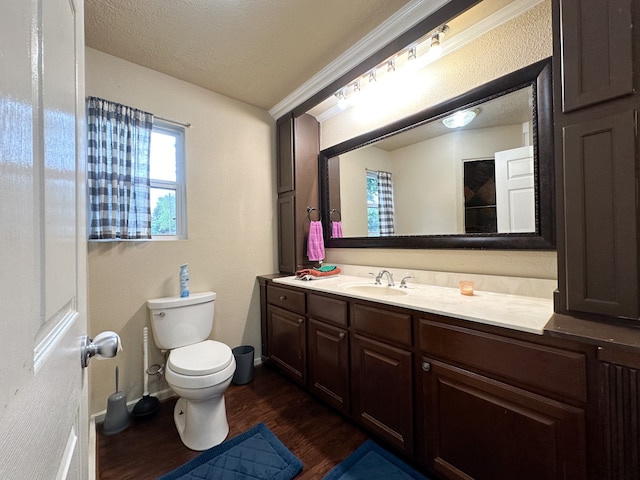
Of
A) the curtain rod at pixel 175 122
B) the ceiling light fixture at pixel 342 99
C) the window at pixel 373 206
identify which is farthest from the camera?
the window at pixel 373 206

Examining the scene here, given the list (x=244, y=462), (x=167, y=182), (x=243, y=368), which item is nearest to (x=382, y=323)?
(x=244, y=462)

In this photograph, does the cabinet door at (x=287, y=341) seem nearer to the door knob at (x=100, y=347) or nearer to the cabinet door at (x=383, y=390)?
the cabinet door at (x=383, y=390)

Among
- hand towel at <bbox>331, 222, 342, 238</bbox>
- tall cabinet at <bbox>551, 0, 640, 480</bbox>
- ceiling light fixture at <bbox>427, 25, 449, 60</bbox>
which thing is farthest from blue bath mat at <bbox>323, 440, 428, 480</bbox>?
ceiling light fixture at <bbox>427, 25, 449, 60</bbox>

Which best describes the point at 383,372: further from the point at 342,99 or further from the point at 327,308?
the point at 342,99

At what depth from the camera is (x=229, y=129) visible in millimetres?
2311

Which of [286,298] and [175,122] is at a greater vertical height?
[175,122]

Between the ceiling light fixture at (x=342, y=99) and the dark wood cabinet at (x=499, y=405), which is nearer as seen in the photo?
the dark wood cabinet at (x=499, y=405)

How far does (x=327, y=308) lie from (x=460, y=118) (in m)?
1.47

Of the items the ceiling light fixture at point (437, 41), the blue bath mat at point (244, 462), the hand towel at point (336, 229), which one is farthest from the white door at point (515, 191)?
the blue bath mat at point (244, 462)

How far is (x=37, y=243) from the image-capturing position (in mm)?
341

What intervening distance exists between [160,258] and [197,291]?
0.38m

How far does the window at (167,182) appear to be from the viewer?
79.1 inches

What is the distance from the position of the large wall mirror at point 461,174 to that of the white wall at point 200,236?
0.79 metres

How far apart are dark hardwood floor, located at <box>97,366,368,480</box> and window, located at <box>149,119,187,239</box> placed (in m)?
1.28
